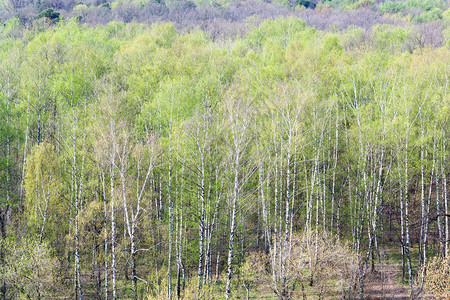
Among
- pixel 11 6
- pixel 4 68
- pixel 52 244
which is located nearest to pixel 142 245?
pixel 52 244

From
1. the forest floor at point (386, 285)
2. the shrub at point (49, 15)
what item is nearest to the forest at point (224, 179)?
the forest floor at point (386, 285)

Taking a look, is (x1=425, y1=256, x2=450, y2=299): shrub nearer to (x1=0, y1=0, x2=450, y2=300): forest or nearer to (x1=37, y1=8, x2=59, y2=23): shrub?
(x1=0, y1=0, x2=450, y2=300): forest

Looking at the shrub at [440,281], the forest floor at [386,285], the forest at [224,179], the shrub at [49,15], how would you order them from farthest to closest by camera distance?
the shrub at [49,15]
the forest floor at [386,285]
the forest at [224,179]
the shrub at [440,281]

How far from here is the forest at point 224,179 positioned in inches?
766

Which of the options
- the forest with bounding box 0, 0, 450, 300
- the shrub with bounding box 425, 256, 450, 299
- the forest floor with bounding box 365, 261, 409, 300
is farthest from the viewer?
the forest floor with bounding box 365, 261, 409, 300

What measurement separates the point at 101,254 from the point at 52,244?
3397 millimetres

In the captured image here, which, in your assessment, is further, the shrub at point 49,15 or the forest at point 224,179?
the shrub at point 49,15

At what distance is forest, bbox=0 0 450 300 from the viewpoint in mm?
19469

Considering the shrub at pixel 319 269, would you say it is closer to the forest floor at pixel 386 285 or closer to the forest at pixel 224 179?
the forest at pixel 224 179

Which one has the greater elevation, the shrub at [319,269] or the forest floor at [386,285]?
the shrub at [319,269]

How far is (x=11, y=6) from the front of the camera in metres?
77.2

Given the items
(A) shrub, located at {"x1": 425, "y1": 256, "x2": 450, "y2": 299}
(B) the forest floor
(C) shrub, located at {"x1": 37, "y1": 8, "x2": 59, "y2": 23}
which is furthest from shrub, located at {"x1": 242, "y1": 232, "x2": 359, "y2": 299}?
(C) shrub, located at {"x1": 37, "y1": 8, "x2": 59, "y2": 23}

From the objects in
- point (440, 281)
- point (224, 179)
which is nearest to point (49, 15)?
point (224, 179)

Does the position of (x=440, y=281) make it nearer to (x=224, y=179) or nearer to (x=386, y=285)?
(x=386, y=285)
